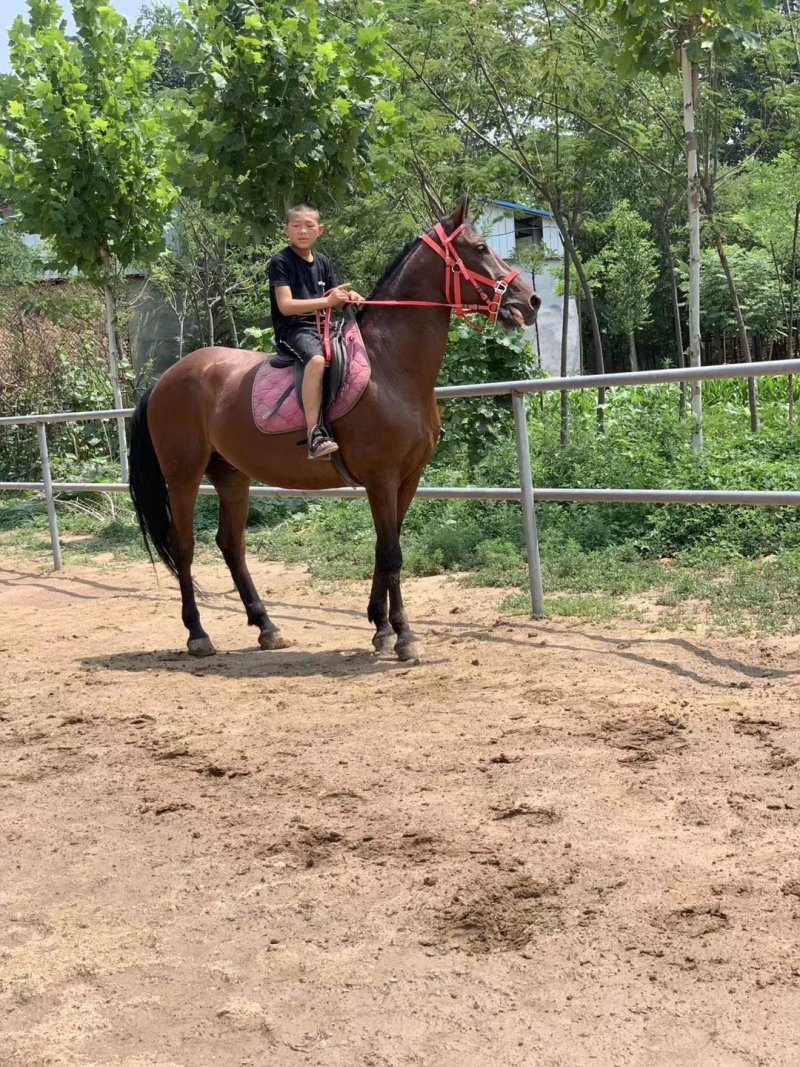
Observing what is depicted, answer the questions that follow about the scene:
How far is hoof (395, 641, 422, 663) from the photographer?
5761 millimetres

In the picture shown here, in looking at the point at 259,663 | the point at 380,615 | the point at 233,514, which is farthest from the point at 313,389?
the point at 259,663

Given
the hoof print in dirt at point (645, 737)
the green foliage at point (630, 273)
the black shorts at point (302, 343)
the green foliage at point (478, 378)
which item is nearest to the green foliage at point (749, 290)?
the green foliage at point (630, 273)

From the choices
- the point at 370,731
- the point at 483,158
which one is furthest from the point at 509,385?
the point at 483,158

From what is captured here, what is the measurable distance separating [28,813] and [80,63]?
9.63m

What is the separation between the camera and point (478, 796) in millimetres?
3568

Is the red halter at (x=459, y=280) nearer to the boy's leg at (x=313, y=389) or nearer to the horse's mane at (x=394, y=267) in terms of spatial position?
the horse's mane at (x=394, y=267)

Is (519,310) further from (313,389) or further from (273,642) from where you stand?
(273,642)

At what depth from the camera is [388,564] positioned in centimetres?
604

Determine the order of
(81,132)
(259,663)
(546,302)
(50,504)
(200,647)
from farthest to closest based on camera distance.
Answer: (546,302)
(81,132)
(50,504)
(200,647)
(259,663)

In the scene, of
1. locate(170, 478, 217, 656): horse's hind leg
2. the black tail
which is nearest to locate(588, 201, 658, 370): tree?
the black tail

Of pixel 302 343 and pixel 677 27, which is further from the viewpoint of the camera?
pixel 677 27

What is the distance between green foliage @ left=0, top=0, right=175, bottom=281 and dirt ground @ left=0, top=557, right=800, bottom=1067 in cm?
746

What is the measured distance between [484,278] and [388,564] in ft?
5.36

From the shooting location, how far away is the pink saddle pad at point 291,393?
5855mm
